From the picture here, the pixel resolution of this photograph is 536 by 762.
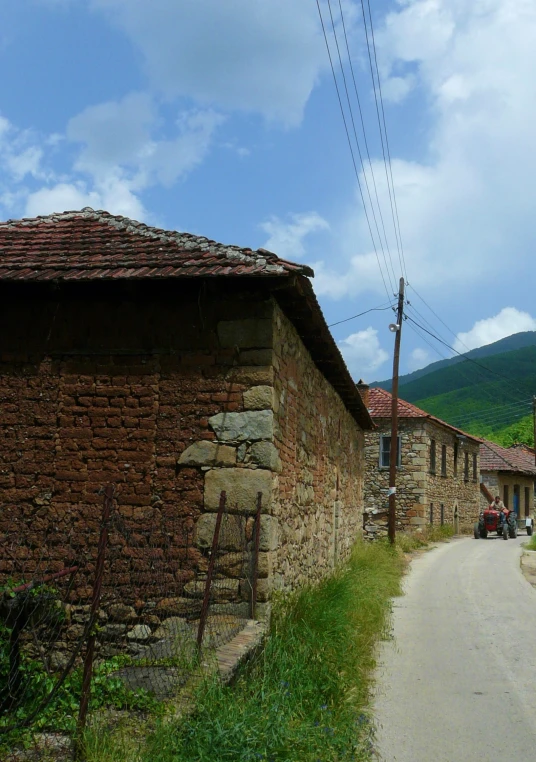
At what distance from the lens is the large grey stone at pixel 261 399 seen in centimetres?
675

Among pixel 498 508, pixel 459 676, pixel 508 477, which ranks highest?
pixel 508 477

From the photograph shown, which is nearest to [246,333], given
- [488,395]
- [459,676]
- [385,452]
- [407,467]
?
[459,676]

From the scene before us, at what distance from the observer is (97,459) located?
6.88 metres

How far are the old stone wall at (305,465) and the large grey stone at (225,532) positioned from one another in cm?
46

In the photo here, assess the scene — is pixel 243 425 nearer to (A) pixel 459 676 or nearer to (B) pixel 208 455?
(B) pixel 208 455

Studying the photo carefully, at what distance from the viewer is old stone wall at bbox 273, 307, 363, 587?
739 centimetres

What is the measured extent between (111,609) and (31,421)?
201cm

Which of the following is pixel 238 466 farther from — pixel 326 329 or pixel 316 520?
pixel 316 520

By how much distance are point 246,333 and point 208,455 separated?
1258mm

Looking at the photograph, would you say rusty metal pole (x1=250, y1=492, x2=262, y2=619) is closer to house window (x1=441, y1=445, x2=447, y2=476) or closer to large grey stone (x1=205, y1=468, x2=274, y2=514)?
large grey stone (x1=205, y1=468, x2=274, y2=514)

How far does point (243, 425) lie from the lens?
675 centimetres

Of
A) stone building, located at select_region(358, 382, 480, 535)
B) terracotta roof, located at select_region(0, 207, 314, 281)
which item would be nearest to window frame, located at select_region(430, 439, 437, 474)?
stone building, located at select_region(358, 382, 480, 535)

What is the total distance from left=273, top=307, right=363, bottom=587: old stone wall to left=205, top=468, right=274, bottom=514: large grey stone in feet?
1.15

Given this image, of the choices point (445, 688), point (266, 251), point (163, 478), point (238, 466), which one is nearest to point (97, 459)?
point (163, 478)
